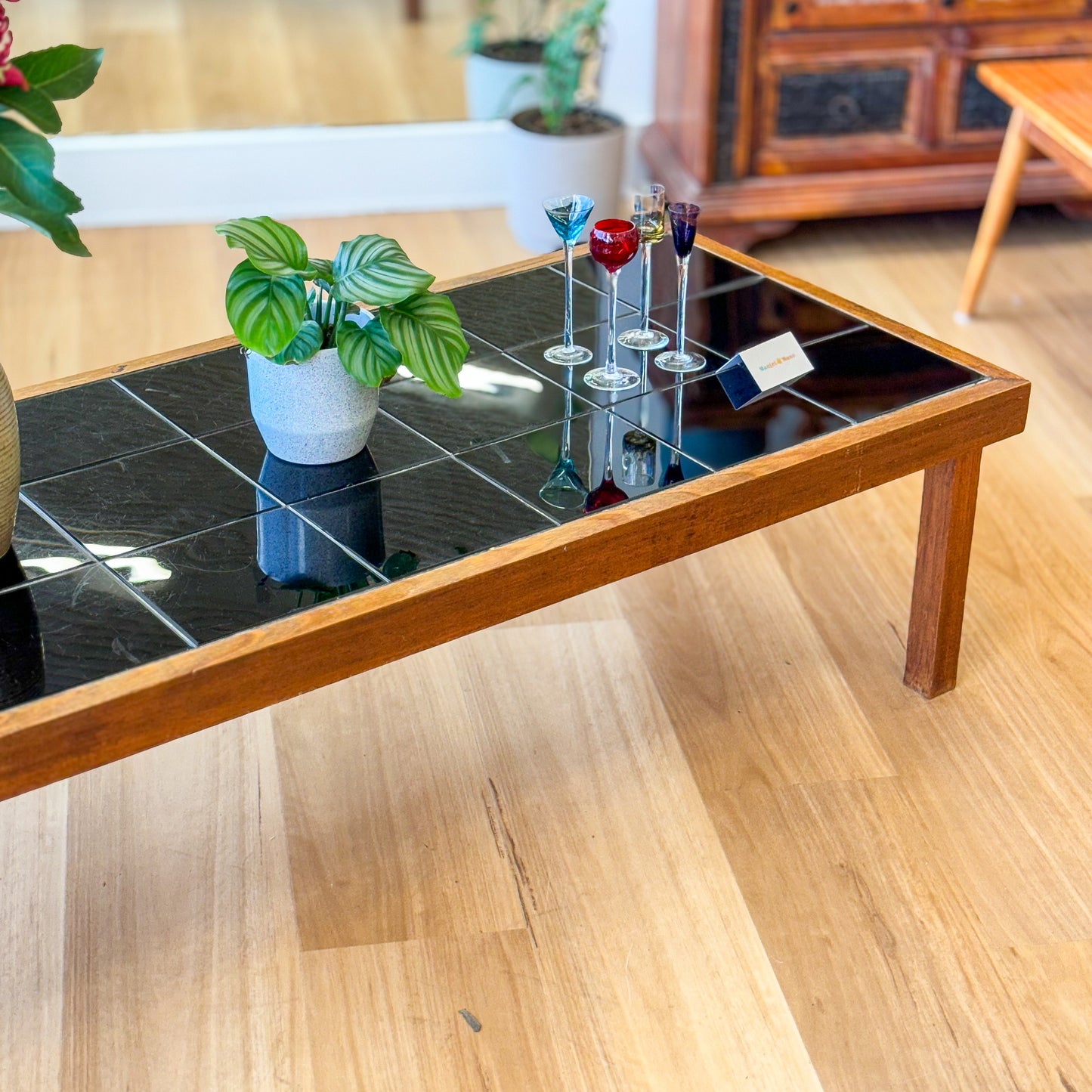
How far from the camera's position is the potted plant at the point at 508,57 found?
10.9 ft

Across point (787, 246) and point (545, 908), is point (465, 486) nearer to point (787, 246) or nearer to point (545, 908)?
point (545, 908)

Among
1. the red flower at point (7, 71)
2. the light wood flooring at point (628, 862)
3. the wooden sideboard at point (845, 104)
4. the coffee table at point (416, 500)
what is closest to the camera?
the red flower at point (7, 71)

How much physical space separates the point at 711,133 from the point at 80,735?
2.20m

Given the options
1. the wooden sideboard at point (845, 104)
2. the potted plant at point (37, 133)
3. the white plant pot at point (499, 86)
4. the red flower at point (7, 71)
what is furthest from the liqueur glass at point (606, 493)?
the white plant pot at point (499, 86)

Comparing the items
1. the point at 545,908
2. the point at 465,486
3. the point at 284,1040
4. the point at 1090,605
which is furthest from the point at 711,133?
the point at 284,1040

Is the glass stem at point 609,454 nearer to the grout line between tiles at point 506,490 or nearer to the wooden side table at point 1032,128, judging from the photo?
the grout line between tiles at point 506,490

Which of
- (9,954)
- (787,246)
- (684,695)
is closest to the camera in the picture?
(9,954)

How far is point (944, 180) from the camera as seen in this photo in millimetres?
3105

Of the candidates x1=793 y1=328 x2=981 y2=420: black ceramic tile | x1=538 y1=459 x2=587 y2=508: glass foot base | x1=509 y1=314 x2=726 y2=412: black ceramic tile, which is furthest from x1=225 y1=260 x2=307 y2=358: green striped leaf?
x1=793 y1=328 x2=981 y2=420: black ceramic tile

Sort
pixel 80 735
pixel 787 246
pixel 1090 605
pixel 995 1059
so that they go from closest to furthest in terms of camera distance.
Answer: pixel 80 735
pixel 995 1059
pixel 1090 605
pixel 787 246

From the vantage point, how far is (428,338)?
4.81 ft

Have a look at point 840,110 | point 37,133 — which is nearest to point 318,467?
point 37,133

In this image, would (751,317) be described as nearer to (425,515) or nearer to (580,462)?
(580,462)

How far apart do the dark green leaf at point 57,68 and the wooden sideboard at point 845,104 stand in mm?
1880
